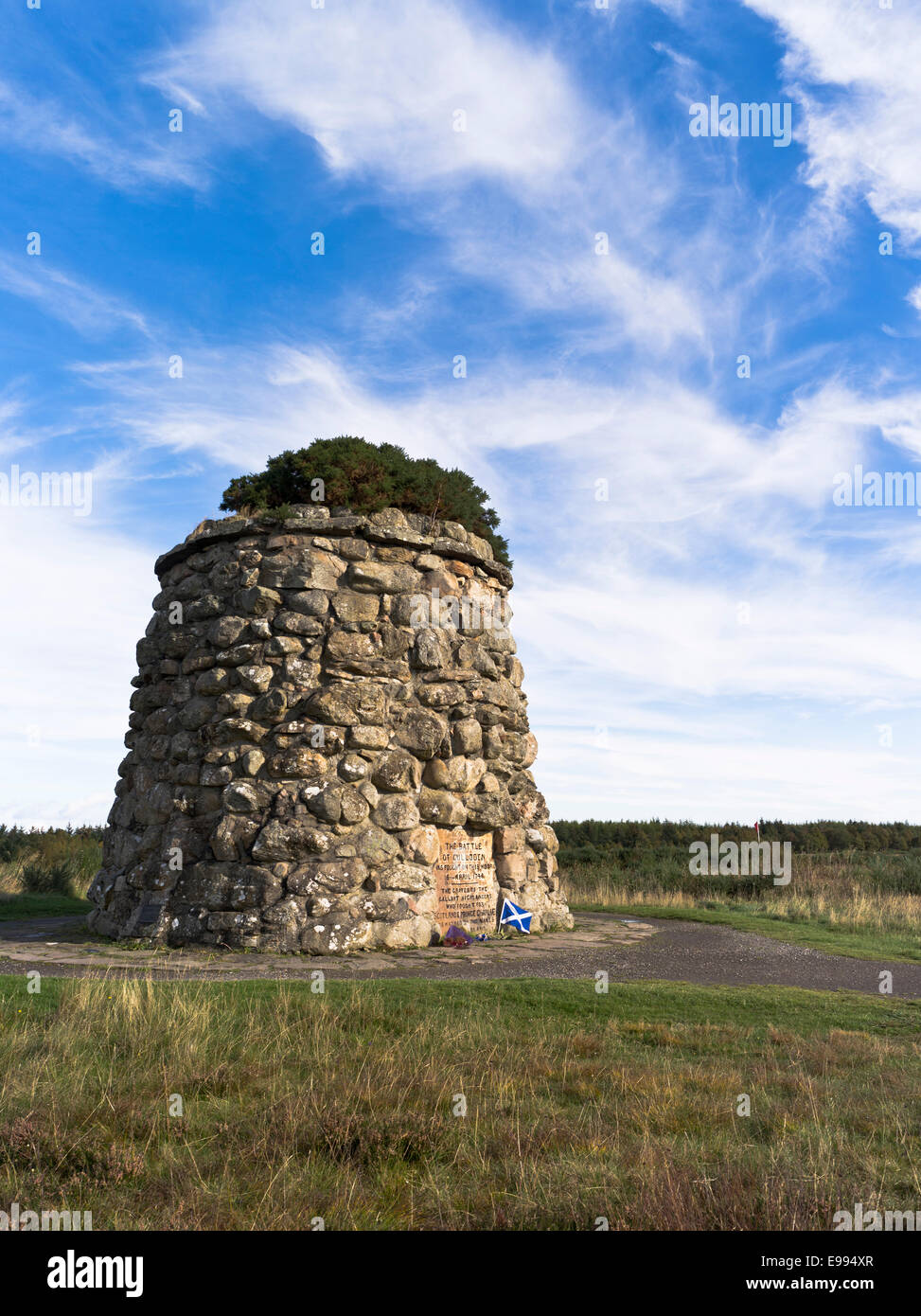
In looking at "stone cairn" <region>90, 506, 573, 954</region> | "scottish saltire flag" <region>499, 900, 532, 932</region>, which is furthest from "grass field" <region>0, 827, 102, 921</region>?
"scottish saltire flag" <region>499, 900, 532, 932</region>

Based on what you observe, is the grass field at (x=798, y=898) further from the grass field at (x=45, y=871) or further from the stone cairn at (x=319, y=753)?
the grass field at (x=45, y=871)

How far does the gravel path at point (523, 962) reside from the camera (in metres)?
8.63

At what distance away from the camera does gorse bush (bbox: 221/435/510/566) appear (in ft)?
41.4

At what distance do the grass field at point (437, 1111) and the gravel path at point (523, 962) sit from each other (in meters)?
1.63

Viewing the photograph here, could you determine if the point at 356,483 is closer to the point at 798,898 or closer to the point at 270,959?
the point at 270,959

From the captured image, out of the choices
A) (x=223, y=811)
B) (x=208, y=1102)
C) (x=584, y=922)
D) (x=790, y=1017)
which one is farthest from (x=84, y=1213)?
(x=584, y=922)

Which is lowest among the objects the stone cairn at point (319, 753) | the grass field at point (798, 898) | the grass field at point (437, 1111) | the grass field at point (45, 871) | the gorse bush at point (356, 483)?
the grass field at point (798, 898)

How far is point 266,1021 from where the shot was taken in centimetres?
605

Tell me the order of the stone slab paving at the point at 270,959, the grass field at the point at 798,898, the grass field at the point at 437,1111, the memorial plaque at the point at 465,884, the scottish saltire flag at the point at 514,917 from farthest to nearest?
the grass field at the point at 798,898 < the scottish saltire flag at the point at 514,917 < the memorial plaque at the point at 465,884 < the stone slab paving at the point at 270,959 < the grass field at the point at 437,1111

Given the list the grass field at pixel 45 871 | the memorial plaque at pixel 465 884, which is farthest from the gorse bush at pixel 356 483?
the grass field at pixel 45 871

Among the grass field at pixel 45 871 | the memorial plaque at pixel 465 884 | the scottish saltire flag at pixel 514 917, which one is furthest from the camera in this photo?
the grass field at pixel 45 871

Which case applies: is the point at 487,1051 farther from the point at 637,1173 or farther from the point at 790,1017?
the point at 790,1017

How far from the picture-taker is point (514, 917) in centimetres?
1216

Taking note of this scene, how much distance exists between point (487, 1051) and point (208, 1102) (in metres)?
1.75
